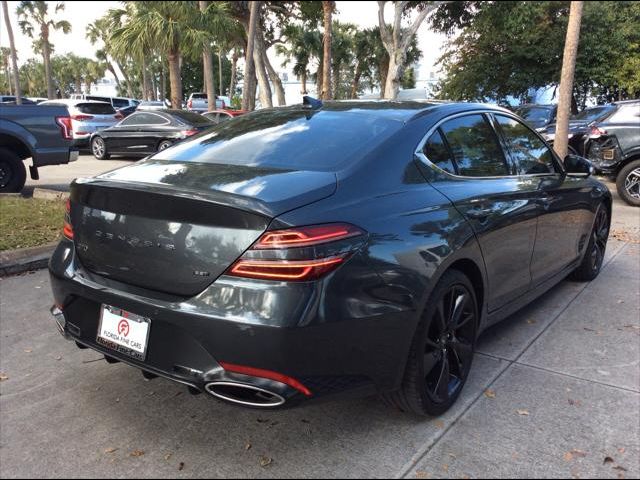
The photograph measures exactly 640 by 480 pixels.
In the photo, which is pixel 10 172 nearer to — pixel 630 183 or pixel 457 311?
pixel 457 311

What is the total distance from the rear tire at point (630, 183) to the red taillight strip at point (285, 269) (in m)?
8.73

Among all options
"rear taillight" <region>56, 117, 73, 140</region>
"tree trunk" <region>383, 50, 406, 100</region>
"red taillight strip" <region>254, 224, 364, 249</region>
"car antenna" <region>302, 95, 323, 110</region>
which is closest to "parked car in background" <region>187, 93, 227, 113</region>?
"tree trunk" <region>383, 50, 406, 100</region>

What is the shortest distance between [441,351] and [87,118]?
16139 millimetres

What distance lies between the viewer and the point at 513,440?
267 cm

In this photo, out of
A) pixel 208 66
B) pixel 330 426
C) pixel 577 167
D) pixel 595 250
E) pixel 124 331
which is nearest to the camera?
pixel 124 331

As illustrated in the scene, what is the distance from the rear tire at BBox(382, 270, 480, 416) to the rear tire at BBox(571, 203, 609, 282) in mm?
2449

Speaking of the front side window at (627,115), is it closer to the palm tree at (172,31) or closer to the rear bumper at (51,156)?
the rear bumper at (51,156)

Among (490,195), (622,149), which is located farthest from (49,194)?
(622,149)

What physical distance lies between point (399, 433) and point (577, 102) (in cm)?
2440

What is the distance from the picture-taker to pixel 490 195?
3279 millimetres

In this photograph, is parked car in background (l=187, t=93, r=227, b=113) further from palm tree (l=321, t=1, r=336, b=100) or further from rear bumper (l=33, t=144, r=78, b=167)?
rear bumper (l=33, t=144, r=78, b=167)

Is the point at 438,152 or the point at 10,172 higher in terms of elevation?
the point at 438,152

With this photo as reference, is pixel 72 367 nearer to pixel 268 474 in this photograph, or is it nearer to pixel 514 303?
pixel 268 474

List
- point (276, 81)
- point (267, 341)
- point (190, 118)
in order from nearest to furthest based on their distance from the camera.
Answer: point (267, 341)
point (190, 118)
point (276, 81)
